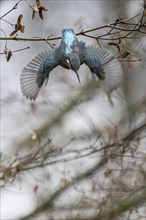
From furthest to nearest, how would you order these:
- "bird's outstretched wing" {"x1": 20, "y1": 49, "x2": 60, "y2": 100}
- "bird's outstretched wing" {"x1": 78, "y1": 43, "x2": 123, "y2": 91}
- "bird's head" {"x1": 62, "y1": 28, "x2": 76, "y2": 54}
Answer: "bird's outstretched wing" {"x1": 20, "y1": 49, "x2": 60, "y2": 100}, "bird's outstretched wing" {"x1": 78, "y1": 43, "x2": 123, "y2": 91}, "bird's head" {"x1": 62, "y1": 28, "x2": 76, "y2": 54}

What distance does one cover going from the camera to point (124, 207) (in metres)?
8.27

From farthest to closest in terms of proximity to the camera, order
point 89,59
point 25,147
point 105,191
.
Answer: point 25,147 → point 105,191 → point 89,59

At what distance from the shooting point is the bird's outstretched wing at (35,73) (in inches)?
196

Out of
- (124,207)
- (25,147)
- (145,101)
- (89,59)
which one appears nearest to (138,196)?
(124,207)

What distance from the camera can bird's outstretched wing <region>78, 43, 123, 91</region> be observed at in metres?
4.84

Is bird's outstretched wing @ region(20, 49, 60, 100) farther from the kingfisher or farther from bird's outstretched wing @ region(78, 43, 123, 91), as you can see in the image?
bird's outstretched wing @ region(78, 43, 123, 91)

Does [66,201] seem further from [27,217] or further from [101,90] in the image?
[101,90]

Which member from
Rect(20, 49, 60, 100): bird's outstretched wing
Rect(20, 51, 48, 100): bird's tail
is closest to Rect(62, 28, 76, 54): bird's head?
Rect(20, 49, 60, 100): bird's outstretched wing

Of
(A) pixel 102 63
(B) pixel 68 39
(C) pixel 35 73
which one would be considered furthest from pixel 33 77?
(B) pixel 68 39

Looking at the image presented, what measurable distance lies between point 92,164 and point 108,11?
176cm

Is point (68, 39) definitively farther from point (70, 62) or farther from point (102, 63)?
point (102, 63)

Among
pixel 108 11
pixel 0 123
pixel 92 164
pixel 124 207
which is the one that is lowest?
→ pixel 124 207

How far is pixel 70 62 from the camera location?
466 centimetres

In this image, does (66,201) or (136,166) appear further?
(66,201)
